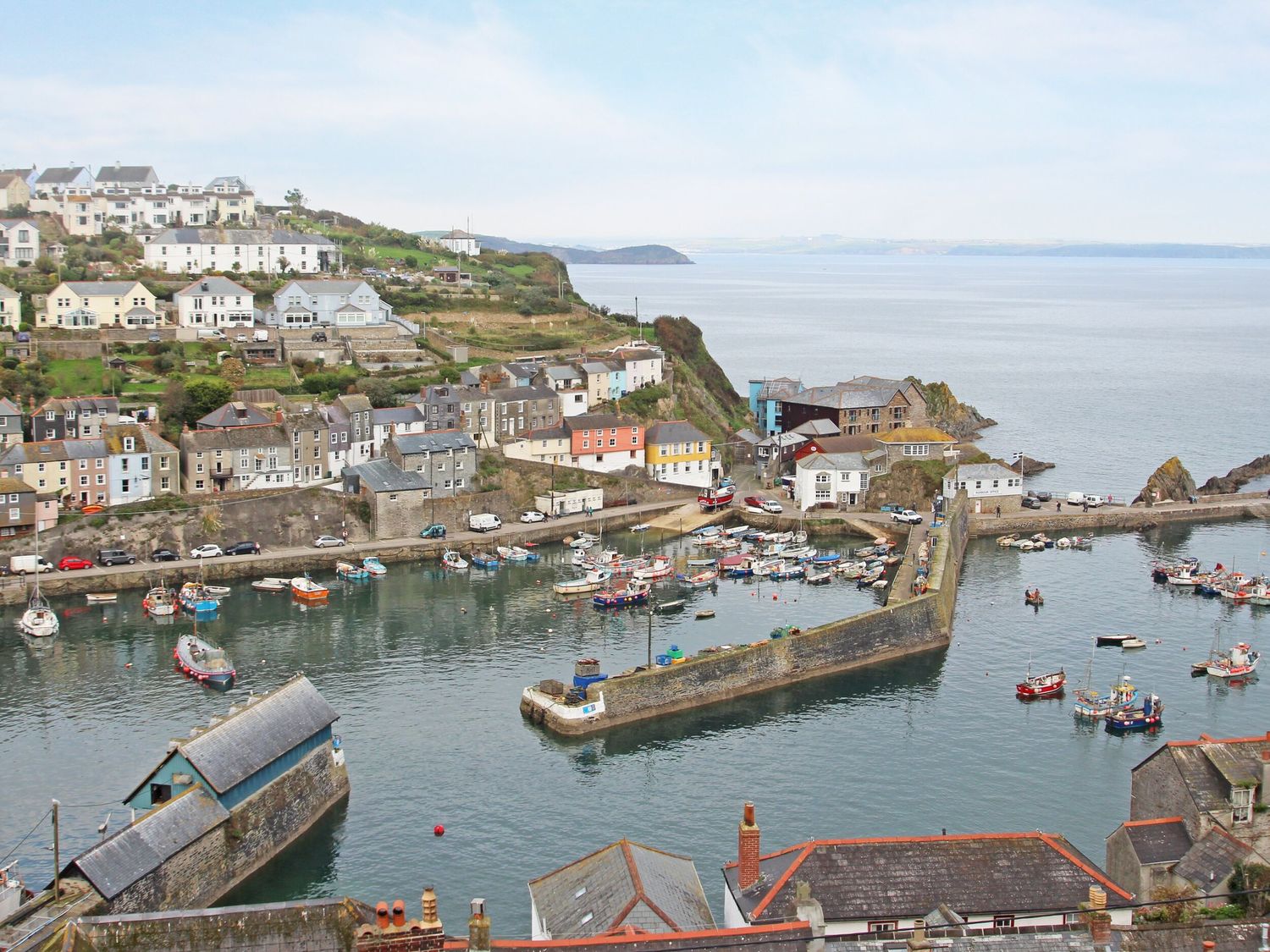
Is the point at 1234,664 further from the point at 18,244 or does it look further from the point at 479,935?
the point at 18,244

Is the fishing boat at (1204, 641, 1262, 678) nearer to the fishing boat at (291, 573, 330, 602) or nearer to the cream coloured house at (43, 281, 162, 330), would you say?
the fishing boat at (291, 573, 330, 602)

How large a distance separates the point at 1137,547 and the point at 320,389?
38.9m

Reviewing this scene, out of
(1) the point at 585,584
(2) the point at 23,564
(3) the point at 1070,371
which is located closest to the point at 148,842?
(1) the point at 585,584

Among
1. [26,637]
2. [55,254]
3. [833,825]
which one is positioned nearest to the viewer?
[833,825]

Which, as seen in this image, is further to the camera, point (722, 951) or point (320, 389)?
point (320, 389)

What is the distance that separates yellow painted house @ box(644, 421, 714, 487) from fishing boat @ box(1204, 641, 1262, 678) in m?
29.7

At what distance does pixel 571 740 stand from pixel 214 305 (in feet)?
155

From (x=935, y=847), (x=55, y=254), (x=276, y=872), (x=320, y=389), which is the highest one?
(x=55, y=254)

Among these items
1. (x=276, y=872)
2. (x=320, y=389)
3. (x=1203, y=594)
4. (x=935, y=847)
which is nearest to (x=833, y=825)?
(x=935, y=847)

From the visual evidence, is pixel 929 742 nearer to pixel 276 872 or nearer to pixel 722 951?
pixel 276 872

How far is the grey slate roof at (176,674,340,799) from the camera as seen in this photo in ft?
80.4

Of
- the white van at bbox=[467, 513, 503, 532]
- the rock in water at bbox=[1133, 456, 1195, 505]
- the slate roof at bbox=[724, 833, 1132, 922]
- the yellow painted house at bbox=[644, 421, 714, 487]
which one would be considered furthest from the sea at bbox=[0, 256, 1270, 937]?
the yellow painted house at bbox=[644, 421, 714, 487]

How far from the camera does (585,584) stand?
47.9 meters

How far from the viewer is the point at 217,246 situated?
82.0 metres
